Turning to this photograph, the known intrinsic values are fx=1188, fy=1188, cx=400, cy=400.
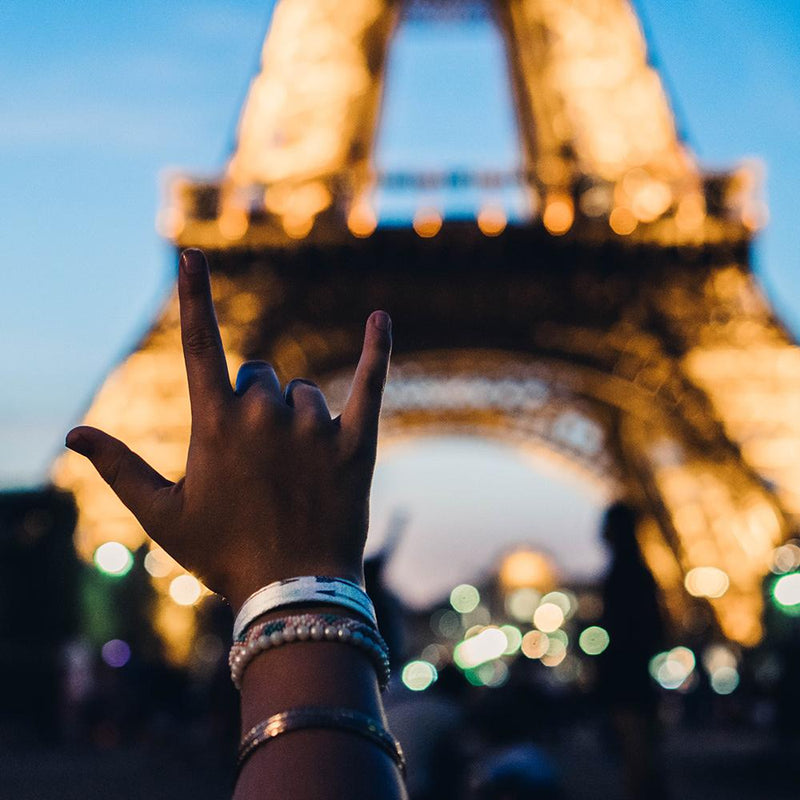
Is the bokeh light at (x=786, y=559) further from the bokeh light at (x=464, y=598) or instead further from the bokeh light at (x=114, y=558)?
the bokeh light at (x=464, y=598)

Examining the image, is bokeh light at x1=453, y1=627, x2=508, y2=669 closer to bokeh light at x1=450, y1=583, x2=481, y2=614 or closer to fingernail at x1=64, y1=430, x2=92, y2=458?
fingernail at x1=64, y1=430, x2=92, y2=458

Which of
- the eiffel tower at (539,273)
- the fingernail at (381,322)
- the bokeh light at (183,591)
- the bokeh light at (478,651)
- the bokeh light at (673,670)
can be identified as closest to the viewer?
the fingernail at (381,322)

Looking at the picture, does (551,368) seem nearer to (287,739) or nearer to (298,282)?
(298,282)

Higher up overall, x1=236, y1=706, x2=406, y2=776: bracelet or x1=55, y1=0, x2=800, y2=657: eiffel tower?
x1=55, y1=0, x2=800, y2=657: eiffel tower

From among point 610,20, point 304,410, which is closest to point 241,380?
point 304,410

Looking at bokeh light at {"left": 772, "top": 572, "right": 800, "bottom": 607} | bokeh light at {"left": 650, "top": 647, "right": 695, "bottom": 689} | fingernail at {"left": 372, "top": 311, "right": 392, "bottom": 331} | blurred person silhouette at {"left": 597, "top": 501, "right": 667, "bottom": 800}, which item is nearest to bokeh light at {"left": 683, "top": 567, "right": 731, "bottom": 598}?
bokeh light at {"left": 650, "top": 647, "right": 695, "bottom": 689}

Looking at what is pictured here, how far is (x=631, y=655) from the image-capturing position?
21.9 feet

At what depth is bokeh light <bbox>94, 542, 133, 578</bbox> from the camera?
18734 mm

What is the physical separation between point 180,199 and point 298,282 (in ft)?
9.16

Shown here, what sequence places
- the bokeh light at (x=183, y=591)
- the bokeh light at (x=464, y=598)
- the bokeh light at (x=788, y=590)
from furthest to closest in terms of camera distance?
1. the bokeh light at (x=464, y=598)
2. the bokeh light at (x=183, y=591)
3. the bokeh light at (x=788, y=590)

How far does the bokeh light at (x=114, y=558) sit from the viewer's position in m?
18.7

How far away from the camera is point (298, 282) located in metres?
22.3

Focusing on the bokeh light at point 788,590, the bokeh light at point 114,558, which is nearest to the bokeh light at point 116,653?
the bokeh light at point 114,558

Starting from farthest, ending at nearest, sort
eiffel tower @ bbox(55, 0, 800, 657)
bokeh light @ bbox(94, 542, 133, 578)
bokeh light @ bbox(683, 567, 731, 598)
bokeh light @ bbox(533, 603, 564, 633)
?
1. bokeh light @ bbox(533, 603, 564, 633)
2. bokeh light @ bbox(683, 567, 731, 598)
3. eiffel tower @ bbox(55, 0, 800, 657)
4. bokeh light @ bbox(94, 542, 133, 578)
